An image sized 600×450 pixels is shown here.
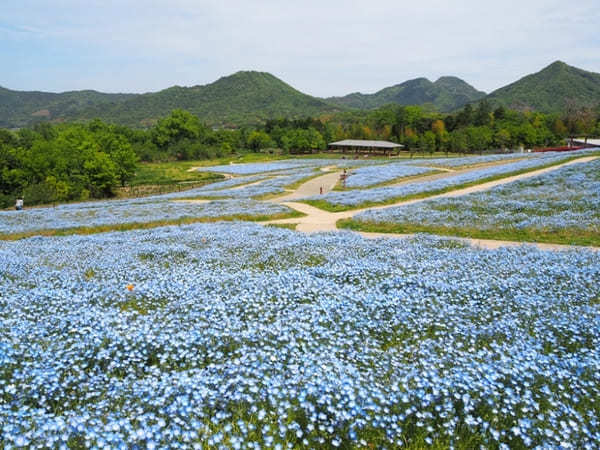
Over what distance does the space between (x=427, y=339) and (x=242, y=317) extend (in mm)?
3556

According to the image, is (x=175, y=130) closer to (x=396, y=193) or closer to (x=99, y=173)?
(x=99, y=173)

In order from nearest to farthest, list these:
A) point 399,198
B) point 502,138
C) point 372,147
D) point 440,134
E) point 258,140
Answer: point 399,198
point 502,138
point 440,134
point 372,147
point 258,140

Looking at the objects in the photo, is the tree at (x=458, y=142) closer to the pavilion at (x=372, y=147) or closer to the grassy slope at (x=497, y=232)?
the pavilion at (x=372, y=147)

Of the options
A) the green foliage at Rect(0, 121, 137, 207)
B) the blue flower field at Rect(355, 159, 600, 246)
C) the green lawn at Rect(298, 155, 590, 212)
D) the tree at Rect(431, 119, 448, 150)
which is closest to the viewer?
the blue flower field at Rect(355, 159, 600, 246)

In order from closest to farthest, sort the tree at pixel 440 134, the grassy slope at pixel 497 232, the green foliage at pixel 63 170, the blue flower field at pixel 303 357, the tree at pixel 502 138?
1. the blue flower field at pixel 303 357
2. the grassy slope at pixel 497 232
3. the green foliage at pixel 63 170
4. the tree at pixel 502 138
5. the tree at pixel 440 134

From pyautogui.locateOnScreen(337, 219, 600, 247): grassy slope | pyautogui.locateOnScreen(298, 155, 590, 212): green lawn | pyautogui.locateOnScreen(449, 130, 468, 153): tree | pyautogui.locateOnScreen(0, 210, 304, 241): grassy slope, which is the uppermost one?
pyautogui.locateOnScreen(449, 130, 468, 153): tree

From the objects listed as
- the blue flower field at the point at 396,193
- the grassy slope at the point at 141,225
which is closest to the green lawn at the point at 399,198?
the blue flower field at the point at 396,193

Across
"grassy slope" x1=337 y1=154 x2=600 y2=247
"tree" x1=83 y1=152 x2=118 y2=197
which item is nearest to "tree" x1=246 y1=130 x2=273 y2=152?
"tree" x1=83 y1=152 x2=118 y2=197

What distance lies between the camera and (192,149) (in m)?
134

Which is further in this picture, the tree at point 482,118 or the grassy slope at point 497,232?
the tree at point 482,118

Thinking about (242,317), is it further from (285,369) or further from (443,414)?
(443,414)

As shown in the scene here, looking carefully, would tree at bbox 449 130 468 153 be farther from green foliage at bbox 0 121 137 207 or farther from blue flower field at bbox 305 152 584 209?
green foliage at bbox 0 121 137 207

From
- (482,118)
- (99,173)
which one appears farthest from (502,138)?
(99,173)

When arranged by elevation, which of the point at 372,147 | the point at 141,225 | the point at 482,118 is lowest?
the point at 141,225
